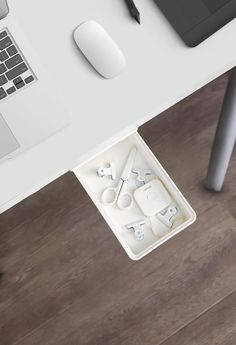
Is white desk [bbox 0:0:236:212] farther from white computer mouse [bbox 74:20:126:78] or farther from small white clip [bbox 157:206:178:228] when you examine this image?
small white clip [bbox 157:206:178:228]

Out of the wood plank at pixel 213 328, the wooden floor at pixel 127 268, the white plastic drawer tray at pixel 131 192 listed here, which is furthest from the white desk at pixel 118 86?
the wood plank at pixel 213 328

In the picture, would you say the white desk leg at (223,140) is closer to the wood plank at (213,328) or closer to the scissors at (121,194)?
the scissors at (121,194)

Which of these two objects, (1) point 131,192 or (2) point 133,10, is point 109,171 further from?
(2) point 133,10

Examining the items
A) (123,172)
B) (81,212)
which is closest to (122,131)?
(123,172)

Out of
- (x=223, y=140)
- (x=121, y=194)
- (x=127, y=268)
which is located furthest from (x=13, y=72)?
(x=127, y=268)

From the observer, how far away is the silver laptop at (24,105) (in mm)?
877

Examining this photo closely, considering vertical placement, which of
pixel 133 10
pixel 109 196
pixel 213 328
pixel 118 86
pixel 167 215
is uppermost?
pixel 133 10

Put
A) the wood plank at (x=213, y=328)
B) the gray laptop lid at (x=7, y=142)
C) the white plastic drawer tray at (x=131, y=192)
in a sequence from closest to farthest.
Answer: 1. the gray laptop lid at (x=7, y=142)
2. the white plastic drawer tray at (x=131, y=192)
3. the wood plank at (x=213, y=328)

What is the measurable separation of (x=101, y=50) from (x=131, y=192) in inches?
17.0

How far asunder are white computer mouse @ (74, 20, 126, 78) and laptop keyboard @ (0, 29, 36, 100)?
11 cm

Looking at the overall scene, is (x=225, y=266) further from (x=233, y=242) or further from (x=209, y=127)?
(x=209, y=127)

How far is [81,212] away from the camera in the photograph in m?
1.57

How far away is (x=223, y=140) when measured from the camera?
3.98 feet

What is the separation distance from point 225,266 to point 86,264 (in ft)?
1.36
